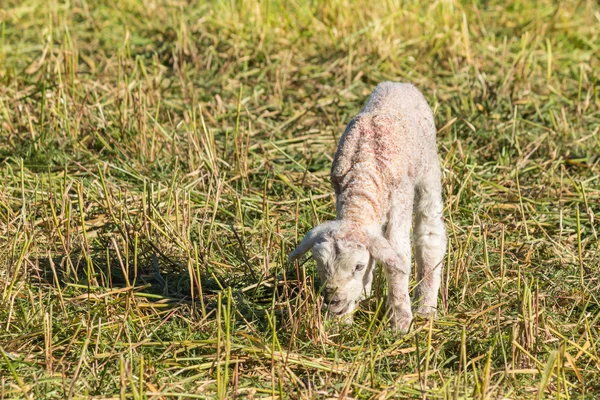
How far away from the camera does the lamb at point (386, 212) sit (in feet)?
16.6

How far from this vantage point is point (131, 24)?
1079 cm

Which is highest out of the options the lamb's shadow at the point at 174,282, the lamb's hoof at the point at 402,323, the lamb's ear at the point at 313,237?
the lamb's ear at the point at 313,237

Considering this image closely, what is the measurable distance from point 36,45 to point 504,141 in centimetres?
501

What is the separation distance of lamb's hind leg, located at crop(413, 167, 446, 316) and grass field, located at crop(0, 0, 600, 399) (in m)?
0.16

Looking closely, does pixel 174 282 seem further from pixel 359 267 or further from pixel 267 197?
pixel 359 267

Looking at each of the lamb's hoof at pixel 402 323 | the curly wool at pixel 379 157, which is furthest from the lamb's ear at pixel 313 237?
the lamb's hoof at pixel 402 323

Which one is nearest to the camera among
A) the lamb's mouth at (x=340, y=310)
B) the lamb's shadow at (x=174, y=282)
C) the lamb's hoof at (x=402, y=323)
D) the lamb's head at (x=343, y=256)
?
the lamb's head at (x=343, y=256)

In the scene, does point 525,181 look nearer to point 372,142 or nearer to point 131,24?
point 372,142

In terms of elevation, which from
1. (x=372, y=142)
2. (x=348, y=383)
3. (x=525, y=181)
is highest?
(x=372, y=142)

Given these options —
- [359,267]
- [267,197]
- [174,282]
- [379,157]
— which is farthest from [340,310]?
Result: [267,197]

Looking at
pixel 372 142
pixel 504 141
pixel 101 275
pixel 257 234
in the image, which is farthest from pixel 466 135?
pixel 101 275

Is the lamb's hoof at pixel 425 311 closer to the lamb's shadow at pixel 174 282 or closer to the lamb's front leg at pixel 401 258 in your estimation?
the lamb's front leg at pixel 401 258

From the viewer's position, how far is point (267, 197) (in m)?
7.38

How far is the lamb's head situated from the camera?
4965mm
